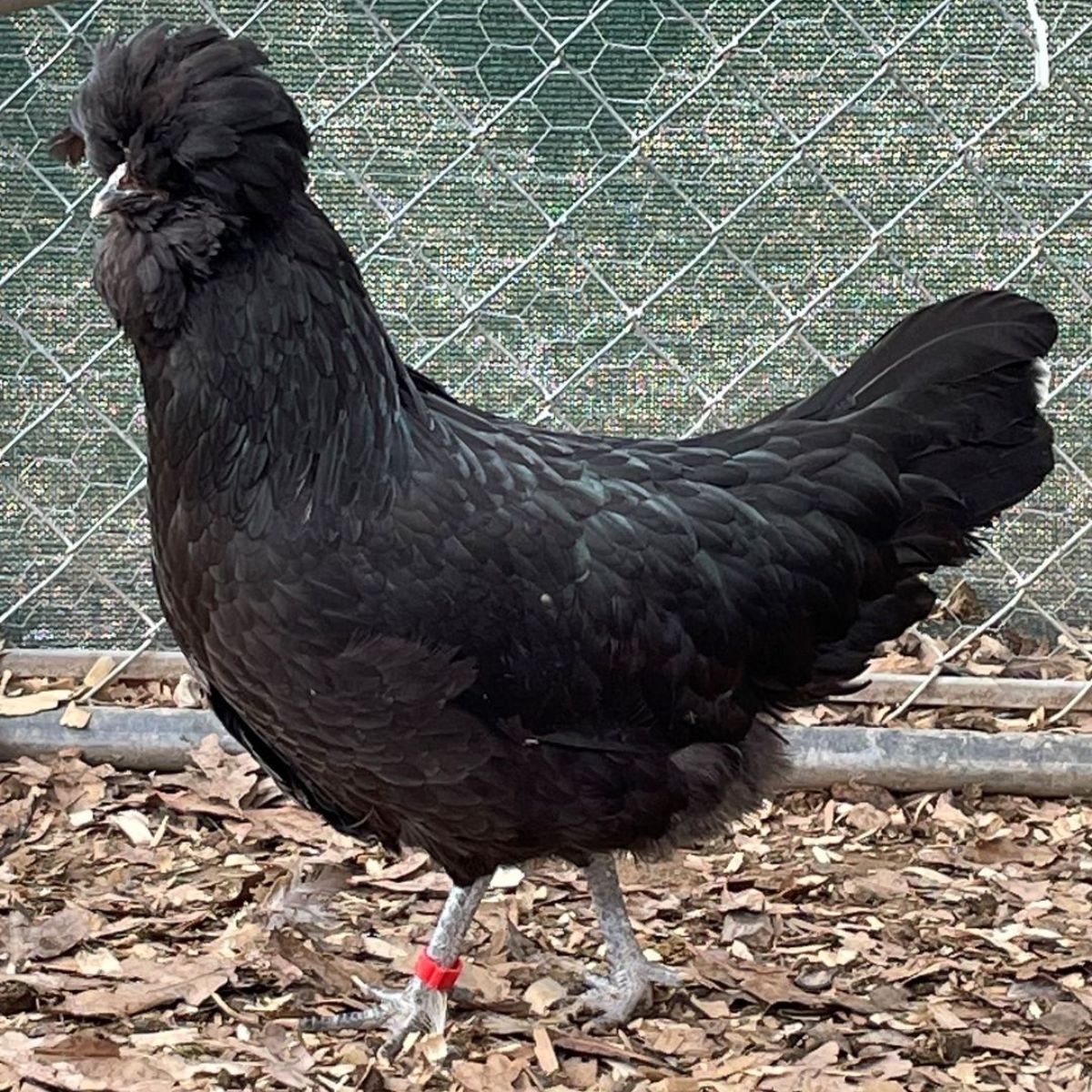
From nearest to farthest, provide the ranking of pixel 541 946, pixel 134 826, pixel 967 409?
pixel 967 409 → pixel 541 946 → pixel 134 826

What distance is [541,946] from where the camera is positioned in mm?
2936

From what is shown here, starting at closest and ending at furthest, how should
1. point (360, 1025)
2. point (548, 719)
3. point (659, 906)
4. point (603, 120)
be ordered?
point (548, 719) < point (360, 1025) < point (659, 906) < point (603, 120)

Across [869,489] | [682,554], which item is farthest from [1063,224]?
[682,554]

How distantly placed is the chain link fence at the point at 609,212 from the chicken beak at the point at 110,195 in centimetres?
123

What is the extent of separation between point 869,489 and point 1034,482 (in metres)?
0.31

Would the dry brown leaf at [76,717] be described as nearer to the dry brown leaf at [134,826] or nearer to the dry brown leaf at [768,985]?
the dry brown leaf at [134,826]

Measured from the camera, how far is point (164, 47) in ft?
6.99

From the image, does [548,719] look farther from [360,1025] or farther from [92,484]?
[92,484]

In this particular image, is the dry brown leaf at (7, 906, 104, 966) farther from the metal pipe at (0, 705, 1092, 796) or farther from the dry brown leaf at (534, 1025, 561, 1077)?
the dry brown leaf at (534, 1025, 561, 1077)

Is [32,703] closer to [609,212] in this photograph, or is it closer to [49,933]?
[49,933]

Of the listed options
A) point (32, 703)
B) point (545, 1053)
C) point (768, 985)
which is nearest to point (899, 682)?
point (768, 985)

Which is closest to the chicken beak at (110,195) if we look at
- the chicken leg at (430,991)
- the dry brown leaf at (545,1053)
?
the chicken leg at (430,991)

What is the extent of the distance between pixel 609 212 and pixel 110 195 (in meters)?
1.50

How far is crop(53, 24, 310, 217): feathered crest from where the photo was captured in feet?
6.91
